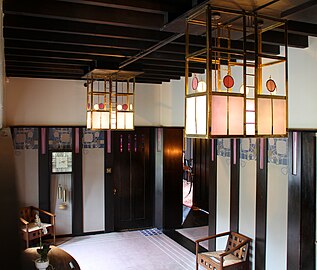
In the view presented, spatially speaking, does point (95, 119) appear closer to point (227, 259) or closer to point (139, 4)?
point (139, 4)

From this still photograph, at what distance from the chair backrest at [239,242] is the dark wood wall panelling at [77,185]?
11.0ft

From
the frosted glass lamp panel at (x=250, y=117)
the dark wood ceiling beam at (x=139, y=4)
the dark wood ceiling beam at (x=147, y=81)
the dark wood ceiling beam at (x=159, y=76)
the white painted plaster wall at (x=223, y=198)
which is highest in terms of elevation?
the dark wood ceiling beam at (x=147, y=81)

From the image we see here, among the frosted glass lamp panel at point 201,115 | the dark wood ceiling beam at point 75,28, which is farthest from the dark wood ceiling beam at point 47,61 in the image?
the frosted glass lamp panel at point 201,115

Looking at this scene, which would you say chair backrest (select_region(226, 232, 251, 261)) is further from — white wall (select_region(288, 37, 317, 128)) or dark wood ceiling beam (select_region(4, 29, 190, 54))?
dark wood ceiling beam (select_region(4, 29, 190, 54))

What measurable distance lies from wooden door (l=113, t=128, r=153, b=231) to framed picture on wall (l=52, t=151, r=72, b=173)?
99 cm

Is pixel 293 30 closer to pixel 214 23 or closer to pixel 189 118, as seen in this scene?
pixel 214 23

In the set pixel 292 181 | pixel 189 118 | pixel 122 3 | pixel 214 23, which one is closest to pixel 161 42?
pixel 122 3

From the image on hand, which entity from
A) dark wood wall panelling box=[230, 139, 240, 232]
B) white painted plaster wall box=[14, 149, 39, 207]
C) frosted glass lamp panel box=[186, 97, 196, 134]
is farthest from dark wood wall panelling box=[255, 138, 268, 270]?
white painted plaster wall box=[14, 149, 39, 207]

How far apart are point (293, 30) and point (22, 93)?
537 cm

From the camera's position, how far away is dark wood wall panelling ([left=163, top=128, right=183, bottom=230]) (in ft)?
25.5

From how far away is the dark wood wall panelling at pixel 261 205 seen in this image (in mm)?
4812

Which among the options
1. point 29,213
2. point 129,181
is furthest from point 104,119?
point 129,181

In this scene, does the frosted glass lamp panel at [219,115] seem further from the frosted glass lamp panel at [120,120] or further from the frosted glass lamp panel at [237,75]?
the frosted glass lamp panel at [237,75]

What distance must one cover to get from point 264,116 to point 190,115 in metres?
0.49
